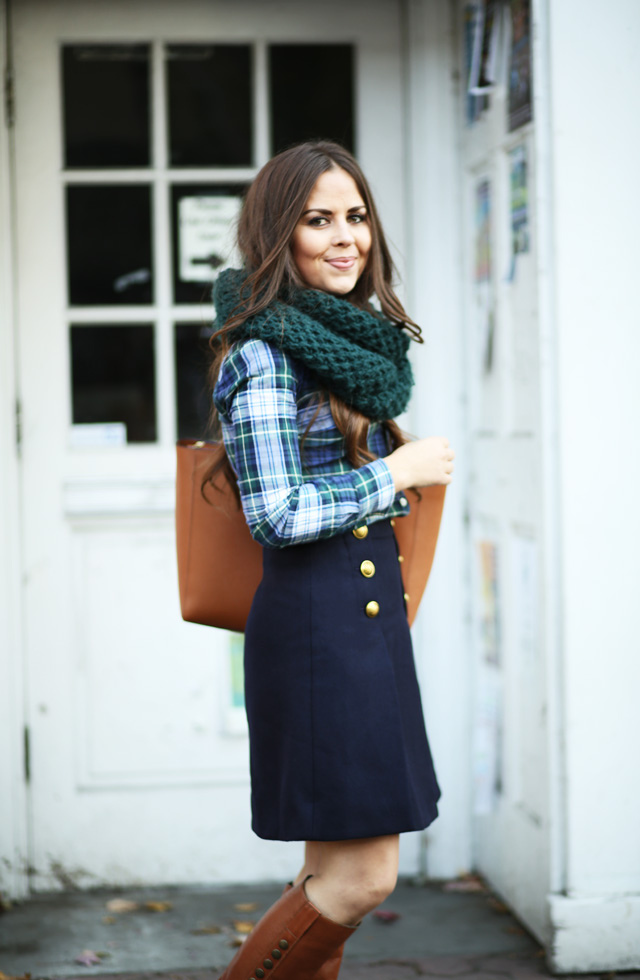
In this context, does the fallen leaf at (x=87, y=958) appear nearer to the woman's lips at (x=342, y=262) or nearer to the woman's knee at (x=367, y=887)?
the woman's knee at (x=367, y=887)

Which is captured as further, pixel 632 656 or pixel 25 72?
pixel 25 72

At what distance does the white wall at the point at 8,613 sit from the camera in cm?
312

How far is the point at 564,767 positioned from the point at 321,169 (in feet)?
5.03

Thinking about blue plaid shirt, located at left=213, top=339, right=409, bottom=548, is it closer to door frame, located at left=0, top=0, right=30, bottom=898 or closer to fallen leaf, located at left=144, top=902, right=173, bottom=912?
door frame, located at left=0, top=0, right=30, bottom=898

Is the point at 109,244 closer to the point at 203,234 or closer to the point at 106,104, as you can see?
the point at 203,234

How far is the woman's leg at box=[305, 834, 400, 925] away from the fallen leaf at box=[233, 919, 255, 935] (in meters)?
1.09

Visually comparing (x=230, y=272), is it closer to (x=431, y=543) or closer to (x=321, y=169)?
(x=321, y=169)

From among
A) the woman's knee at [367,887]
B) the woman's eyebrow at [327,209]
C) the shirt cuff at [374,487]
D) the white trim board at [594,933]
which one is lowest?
the white trim board at [594,933]

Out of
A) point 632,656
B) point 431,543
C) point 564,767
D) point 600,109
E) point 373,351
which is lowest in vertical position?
point 564,767

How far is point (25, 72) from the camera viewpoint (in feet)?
10.3

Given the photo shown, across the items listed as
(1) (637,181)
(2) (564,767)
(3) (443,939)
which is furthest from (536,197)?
(3) (443,939)

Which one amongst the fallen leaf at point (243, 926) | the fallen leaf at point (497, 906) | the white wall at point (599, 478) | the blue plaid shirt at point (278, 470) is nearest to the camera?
the blue plaid shirt at point (278, 470)

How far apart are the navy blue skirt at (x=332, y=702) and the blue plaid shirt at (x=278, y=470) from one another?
11cm

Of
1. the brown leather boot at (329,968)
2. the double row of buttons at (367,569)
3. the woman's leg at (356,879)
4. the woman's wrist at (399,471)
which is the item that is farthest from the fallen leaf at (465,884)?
the woman's wrist at (399,471)
